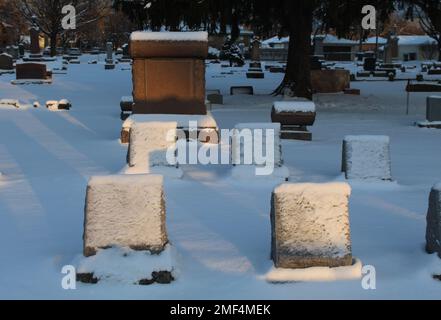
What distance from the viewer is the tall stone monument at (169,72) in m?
12.2

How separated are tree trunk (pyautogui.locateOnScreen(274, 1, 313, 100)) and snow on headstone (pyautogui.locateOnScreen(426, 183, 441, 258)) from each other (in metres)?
15.8

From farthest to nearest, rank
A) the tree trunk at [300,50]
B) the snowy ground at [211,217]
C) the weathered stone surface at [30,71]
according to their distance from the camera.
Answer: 1. the weathered stone surface at [30,71]
2. the tree trunk at [300,50]
3. the snowy ground at [211,217]

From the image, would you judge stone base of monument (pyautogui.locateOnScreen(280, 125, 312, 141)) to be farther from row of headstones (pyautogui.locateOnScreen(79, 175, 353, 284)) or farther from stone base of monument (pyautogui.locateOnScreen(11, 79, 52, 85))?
stone base of monument (pyautogui.locateOnScreen(11, 79, 52, 85))

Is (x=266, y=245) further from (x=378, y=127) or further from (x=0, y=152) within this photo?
(x=378, y=127)

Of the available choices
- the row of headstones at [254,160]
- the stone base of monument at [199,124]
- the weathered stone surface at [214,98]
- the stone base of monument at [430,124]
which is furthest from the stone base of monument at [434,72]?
the row of headstones at [254,160]

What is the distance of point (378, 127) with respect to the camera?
1538 cm

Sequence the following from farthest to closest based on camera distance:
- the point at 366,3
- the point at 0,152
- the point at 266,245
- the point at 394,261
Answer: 1. the point at 366,3
2. the point at 0,152
3. the point at 266,245
4. the point at 394,261

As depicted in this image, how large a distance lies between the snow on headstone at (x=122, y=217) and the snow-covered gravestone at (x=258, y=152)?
3636 mm

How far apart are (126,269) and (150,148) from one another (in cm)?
406

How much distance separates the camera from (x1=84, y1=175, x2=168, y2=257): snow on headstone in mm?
5188

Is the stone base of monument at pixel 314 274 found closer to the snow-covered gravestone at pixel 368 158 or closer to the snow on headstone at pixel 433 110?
the snow-covered gravestone at pixel 368 158

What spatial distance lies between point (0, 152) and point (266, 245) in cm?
696
